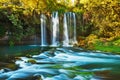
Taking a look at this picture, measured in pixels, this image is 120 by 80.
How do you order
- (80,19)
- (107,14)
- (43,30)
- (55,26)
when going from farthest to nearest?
(80,19) → (55,26) → (43,30) → (107,14)

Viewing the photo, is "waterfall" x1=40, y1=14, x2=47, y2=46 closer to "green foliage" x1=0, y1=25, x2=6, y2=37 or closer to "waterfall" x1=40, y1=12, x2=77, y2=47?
"waterfall" x1=40, y1=12, x2=77, y2=47

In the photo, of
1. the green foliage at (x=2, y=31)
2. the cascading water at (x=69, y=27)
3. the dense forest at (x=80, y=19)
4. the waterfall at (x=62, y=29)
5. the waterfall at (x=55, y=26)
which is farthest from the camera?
the cascading water at (x=69, y=27)

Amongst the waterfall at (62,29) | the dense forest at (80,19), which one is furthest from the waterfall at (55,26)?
the dense forest at (80,19)

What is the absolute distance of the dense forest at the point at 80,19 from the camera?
26.3 meters

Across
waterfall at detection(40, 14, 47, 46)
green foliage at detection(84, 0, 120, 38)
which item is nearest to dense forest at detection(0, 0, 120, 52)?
green foliage at detection(84, 0, 120, 38)

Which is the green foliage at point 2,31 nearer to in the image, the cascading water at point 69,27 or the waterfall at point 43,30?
the waterfall at point 43,30

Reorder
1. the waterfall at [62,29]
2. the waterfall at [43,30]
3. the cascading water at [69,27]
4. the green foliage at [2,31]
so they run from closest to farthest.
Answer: the green foliage at [2,31] → the waterfall at [43,30] → the waterfall at [62,29] → the cascading water at [69,27]

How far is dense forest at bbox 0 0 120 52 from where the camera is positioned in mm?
26266

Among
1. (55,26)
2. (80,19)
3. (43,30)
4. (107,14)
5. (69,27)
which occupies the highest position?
(107,14)

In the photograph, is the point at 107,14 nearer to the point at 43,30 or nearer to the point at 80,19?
the point at 80,19

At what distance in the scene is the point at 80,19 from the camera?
111 ft

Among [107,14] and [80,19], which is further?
[80,19]

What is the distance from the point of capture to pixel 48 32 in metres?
32.3

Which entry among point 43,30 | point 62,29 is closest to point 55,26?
point 62,29
